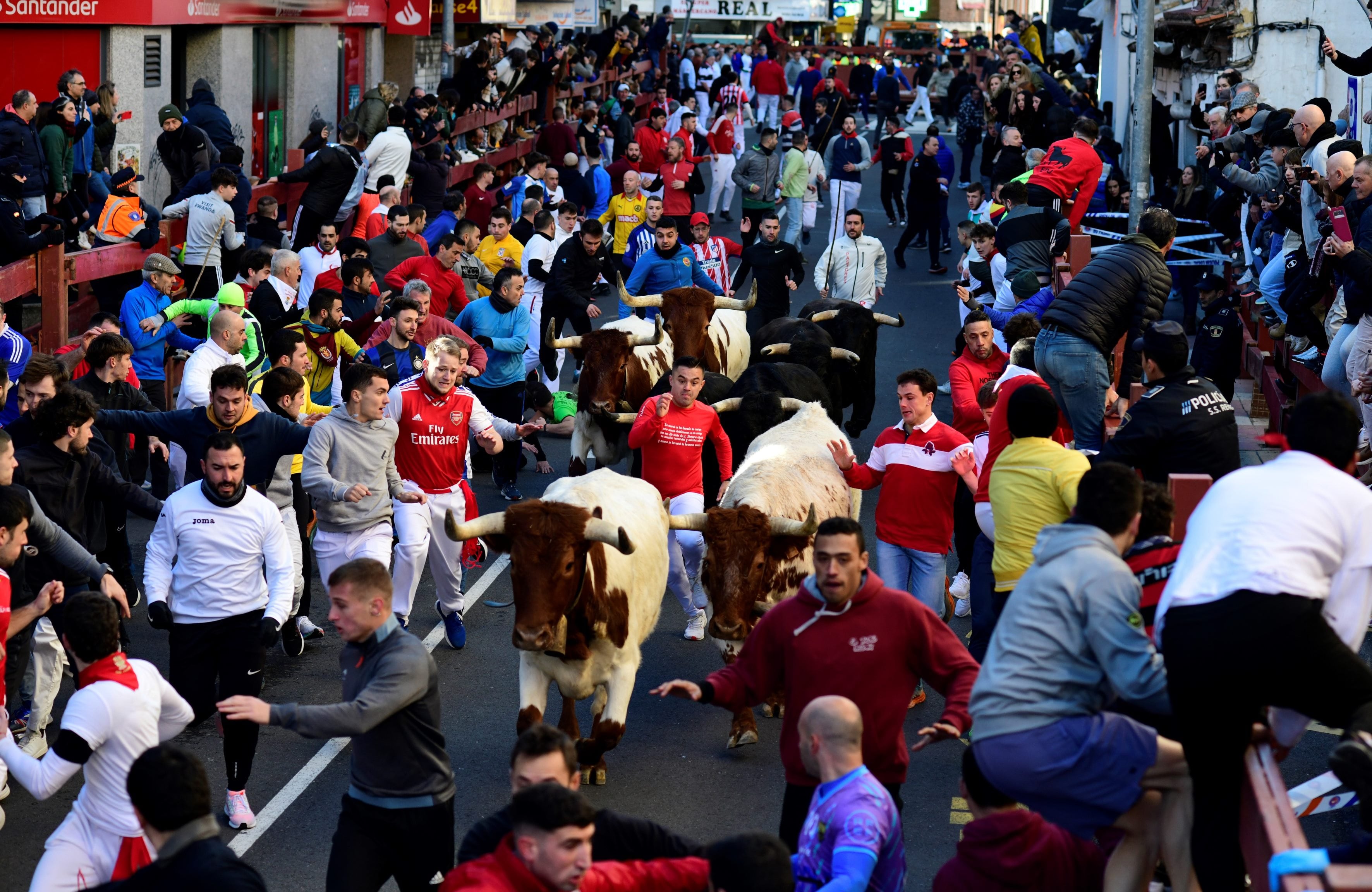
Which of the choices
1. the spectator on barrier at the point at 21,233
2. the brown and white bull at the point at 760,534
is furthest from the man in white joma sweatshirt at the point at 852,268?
the spectator on barrier at the point at 21,233

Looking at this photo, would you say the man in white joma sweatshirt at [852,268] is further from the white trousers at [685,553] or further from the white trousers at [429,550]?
the white trousers at [429,550]

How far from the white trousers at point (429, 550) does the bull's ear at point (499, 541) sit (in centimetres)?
157

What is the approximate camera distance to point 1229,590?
4992mm

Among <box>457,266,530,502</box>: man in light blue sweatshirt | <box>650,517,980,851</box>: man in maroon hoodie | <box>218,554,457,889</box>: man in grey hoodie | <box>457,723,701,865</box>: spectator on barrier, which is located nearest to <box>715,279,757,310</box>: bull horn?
<box>457,266,530,502</box>: man in light blue sweatshirt

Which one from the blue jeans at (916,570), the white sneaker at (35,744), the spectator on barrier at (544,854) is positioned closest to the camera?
the spectator on barrier at (544,854)

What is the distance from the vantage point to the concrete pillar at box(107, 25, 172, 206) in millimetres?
20359

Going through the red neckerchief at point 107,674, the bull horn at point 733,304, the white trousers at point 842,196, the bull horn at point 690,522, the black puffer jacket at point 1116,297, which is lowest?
the red neckerchief at point 107,674

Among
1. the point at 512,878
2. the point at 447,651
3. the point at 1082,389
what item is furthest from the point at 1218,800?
the point at 447,651

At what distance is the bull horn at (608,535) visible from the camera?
7.71 meters

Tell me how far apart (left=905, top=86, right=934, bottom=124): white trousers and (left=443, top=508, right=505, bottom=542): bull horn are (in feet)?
127

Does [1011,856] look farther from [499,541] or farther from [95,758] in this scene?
[499,541]

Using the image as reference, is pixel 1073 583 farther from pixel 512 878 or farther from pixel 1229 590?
pixel 512 878

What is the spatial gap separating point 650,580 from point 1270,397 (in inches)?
231

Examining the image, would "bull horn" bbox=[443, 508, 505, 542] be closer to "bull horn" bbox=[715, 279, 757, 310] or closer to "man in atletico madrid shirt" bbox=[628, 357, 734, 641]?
"man in atletico madrid shirt" bbox=[628, 357, 734, 641]
